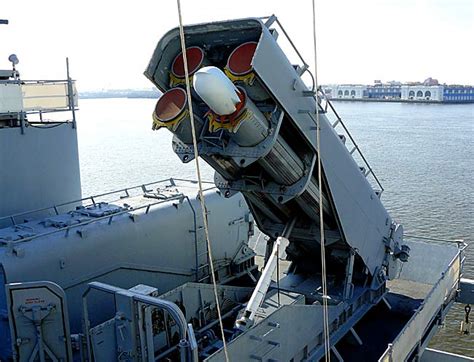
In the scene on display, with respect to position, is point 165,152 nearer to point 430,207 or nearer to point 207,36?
point 430,207

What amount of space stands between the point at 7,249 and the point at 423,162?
29.6 meters

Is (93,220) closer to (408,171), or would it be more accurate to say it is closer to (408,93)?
(408,171)

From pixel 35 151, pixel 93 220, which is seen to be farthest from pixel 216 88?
pixel 35 151

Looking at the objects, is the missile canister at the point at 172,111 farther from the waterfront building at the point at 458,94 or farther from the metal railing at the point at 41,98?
the waterfront building at the point at 458,94

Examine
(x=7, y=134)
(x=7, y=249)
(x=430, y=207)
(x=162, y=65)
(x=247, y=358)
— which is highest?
(x=162, y=65)

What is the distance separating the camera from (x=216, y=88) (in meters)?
5.61

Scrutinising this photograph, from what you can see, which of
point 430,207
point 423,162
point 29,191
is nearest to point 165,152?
point 423,162

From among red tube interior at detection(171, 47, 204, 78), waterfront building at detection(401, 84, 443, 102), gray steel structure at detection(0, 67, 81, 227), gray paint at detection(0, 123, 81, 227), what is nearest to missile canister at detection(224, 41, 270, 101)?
red tube interior at detection(171, 47, 204, 78)

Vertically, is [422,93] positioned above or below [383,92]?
below

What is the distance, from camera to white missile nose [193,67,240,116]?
18.4 ft

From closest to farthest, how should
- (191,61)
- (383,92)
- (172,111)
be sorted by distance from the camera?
(172,111), (191,61), (383,92)

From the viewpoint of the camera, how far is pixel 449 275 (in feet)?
32.7

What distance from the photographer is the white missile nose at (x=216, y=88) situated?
5594 mm

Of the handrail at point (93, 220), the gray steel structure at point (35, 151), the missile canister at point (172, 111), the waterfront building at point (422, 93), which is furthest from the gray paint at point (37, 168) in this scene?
the waterfront building at point (422, 93)
